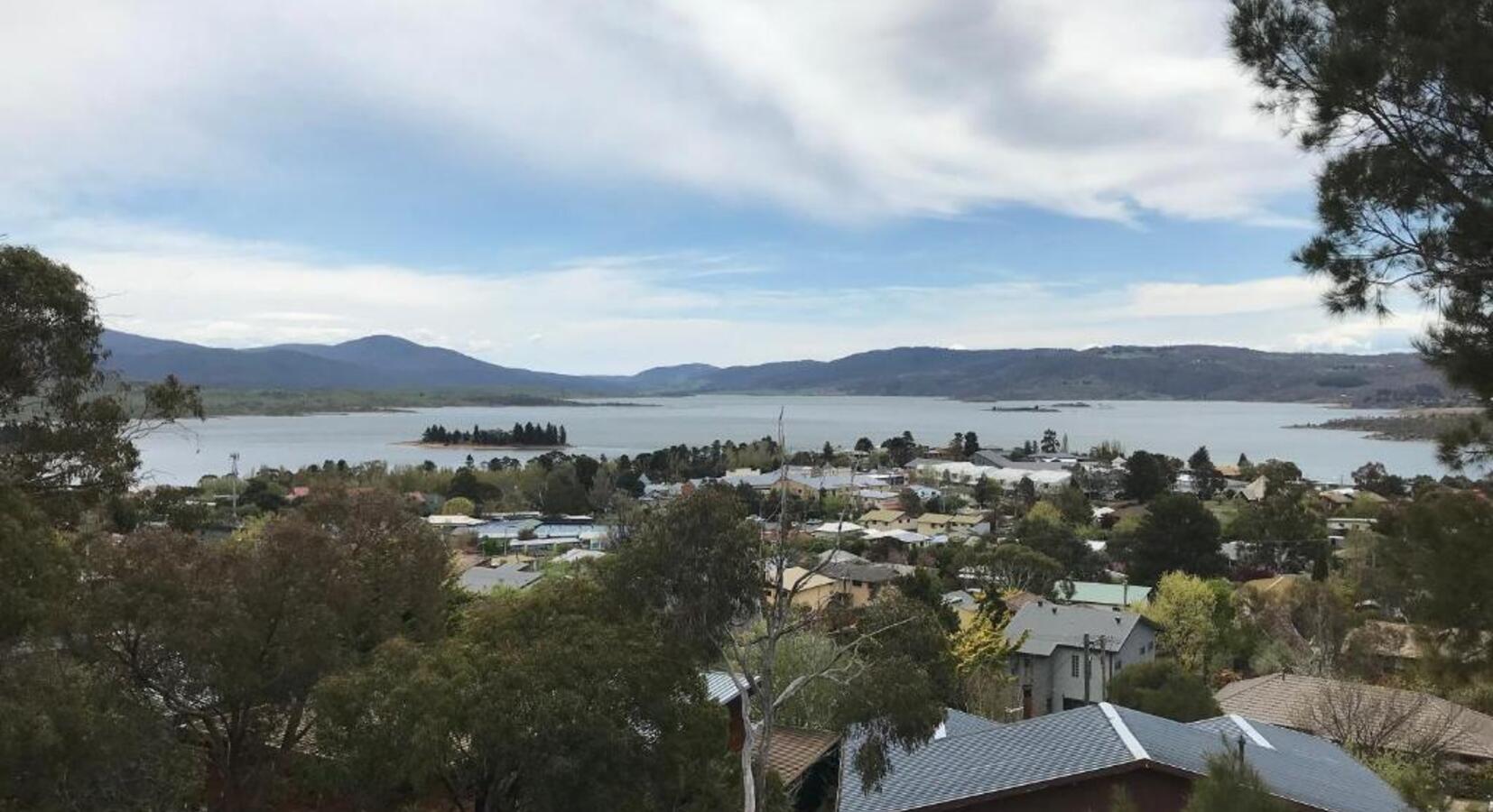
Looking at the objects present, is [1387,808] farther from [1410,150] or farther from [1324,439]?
[1324,439]

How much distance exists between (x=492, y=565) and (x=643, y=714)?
30569 millimetres

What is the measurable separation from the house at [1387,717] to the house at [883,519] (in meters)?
36.4

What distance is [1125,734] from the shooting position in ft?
33.1

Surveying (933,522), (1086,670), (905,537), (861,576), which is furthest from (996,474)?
(1086,670)

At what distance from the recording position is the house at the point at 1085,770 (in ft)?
31.2

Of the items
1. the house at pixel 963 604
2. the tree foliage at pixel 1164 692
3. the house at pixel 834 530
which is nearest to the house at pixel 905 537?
the house at pixel 834 530

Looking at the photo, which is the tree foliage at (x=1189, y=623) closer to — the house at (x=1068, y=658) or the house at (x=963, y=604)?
the house at (x=1068, y=658)

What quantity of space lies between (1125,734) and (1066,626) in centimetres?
1583

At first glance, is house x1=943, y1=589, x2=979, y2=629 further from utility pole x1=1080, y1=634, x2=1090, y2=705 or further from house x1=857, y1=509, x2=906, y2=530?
house x1=857, y1=509, x2=906, y2=530

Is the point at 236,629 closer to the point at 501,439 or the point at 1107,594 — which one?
the point at 1107,594

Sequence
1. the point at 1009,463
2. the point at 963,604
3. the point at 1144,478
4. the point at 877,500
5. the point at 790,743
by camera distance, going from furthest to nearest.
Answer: the point at 1009,463
the point at 877,500
the point at 1144,478
the point at 963,604
the point at 790,743

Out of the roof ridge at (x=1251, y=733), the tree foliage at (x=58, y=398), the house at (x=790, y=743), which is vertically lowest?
the house at (x=790, y=743)

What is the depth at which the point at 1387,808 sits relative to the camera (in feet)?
32.8

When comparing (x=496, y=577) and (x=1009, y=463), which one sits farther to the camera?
(x=1009, y=463)
